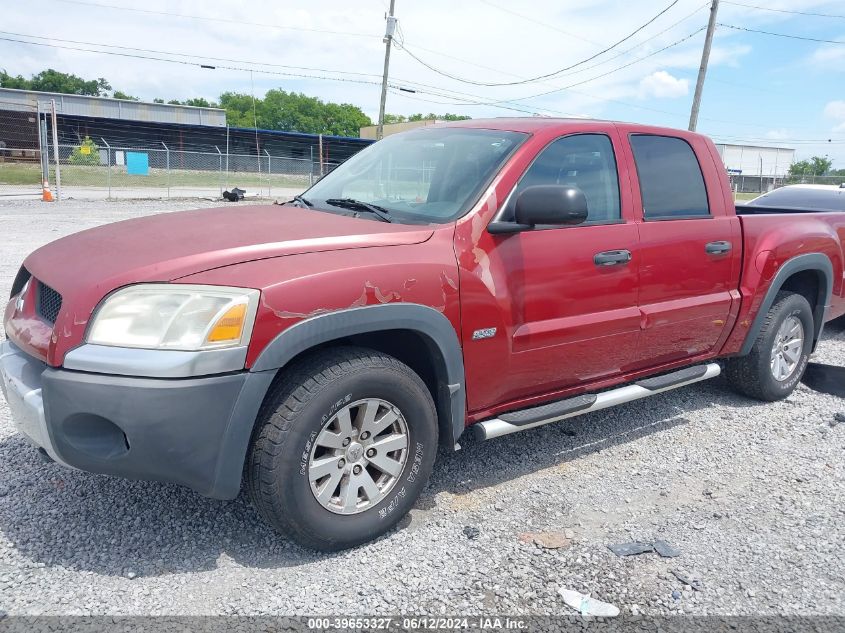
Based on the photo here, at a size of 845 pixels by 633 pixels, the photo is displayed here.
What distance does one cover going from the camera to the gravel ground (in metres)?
2.65

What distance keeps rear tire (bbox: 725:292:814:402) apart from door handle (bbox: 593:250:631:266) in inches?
66.2

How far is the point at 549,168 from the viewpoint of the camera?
3582mm

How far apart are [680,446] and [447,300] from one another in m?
2.10

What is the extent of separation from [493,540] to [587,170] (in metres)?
2.01

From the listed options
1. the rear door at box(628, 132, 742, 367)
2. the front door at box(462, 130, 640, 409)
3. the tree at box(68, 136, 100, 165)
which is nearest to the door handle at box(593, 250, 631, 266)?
the front door at box(462, 130, 640, 409)

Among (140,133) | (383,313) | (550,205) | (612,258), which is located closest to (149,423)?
(383,313)

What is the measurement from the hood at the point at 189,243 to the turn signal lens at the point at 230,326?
21 cm

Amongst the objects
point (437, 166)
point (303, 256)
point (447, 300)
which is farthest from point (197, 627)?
point (437, 166)

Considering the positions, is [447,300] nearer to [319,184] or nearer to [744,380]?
[319,184]

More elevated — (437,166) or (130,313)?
(437,166)

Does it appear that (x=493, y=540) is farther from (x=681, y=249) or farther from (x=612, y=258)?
(x=681, y=249)

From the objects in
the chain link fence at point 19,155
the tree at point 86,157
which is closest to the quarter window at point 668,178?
the chain link fence at point 19,155

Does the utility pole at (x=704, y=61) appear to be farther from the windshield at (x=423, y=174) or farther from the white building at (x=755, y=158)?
the white building at (x=755, y=158)

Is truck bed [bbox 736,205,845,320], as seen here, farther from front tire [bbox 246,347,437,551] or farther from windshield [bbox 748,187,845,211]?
front tire [bbox 246,347,437,551]
